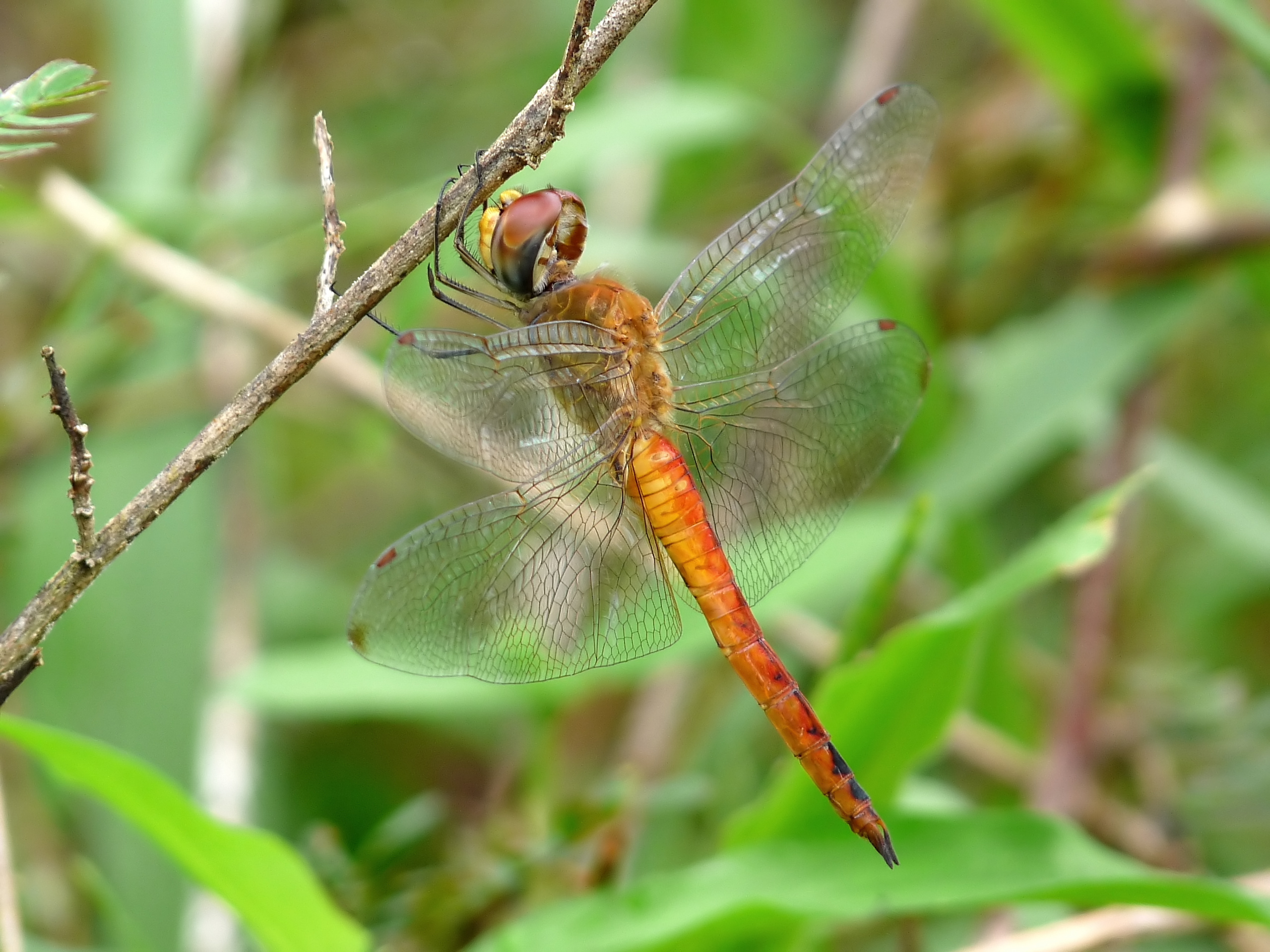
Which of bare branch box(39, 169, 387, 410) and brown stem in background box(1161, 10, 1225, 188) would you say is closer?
bare branch box(39, 169, 387, 410)

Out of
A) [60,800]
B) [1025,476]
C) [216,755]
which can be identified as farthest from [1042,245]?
[60,800]

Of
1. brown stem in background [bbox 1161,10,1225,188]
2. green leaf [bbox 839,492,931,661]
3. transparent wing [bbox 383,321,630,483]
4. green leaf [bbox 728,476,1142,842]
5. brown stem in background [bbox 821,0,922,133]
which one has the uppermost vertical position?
brown stem in background [bbox 821,0,922,133]

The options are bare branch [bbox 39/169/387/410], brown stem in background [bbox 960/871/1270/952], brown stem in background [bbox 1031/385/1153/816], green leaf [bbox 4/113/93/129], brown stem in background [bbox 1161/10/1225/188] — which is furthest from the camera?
brown stem in background [bbox 1161/10/1225/188]

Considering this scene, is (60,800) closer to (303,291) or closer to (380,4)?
(303,291)

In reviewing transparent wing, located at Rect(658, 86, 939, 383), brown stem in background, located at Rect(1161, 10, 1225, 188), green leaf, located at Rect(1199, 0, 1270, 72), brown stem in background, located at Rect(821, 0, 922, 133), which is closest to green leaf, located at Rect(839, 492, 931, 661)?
transparent wing, located at Rect(658, 86, 939, 383)

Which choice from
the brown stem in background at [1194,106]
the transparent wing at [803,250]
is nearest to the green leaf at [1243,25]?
the transparent wing at [803,250]

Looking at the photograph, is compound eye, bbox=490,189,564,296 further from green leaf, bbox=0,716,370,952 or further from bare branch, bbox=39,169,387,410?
bare branch, bbox=39,169,387,410
